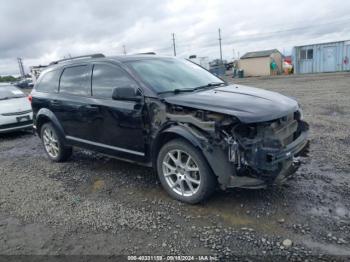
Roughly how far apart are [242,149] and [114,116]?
1.95 metres

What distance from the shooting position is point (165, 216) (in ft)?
12.1

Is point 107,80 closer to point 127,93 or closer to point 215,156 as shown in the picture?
point 127,93

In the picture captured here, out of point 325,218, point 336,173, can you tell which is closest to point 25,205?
point 325,218

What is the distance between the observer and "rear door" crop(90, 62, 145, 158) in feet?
14.0

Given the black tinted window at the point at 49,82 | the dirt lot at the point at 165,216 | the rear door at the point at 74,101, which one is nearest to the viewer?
the dirt lot at the point at 165,216

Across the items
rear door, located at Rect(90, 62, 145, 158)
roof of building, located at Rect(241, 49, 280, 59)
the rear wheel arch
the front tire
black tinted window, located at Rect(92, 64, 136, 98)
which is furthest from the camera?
roof of building, located at Rect(241, 49, 280, 59)

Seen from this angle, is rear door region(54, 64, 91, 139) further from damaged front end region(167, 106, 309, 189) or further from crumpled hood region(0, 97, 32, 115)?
crumpled hood region(0, 97, 32, 115)

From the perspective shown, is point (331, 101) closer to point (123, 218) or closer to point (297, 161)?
point (297, 161)

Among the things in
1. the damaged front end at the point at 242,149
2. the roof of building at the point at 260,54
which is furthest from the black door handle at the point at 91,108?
the roof of building at the point at 260,54

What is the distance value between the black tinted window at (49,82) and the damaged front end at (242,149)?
122 inches

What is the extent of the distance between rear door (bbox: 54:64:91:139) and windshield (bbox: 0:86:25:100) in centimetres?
455

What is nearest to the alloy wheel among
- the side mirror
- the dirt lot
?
the dirt lot

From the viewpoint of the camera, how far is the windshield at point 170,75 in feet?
14.1

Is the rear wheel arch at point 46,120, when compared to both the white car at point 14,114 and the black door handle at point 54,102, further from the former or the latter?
the white car at point 14,114
